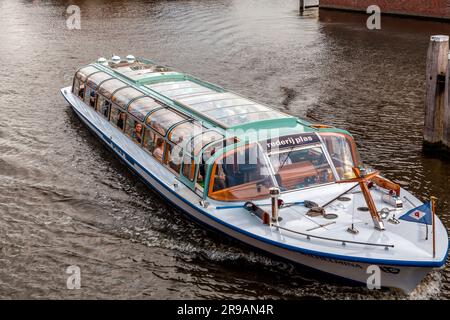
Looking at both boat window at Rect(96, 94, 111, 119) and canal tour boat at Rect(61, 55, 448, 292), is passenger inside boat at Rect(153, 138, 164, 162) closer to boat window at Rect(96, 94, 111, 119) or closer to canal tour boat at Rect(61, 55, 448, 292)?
canal tour boat at Rect(61, 55, 448, 292)

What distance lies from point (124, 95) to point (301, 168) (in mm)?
9524

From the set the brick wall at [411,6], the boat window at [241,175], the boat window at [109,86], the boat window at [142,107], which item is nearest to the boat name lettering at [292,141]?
the boat window at [241,175]

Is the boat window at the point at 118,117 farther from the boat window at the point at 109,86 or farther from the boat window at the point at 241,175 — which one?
the boat window at the point at 241,175

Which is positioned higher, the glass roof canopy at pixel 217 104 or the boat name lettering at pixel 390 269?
the glass roof canopy at pixel 217 104

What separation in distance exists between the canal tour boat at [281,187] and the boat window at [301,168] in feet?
0.09

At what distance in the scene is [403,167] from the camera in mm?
22656

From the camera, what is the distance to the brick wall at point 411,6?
5097cm

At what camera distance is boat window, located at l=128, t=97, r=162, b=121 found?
21411mm

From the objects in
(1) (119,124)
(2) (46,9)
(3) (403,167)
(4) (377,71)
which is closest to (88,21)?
(2) (46,9)

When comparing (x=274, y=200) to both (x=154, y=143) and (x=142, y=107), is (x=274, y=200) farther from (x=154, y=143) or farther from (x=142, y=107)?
(x=142, y=107)

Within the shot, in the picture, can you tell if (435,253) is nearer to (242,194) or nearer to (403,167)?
(242,194)

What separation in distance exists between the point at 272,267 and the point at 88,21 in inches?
1773

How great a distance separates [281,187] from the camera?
16625 millimetres

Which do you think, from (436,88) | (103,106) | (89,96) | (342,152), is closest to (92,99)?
(89,96)
